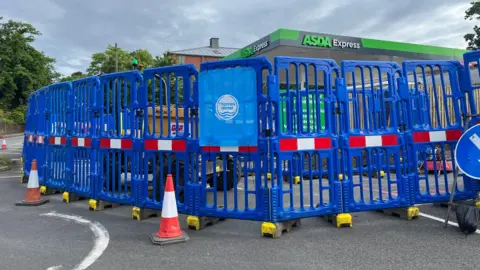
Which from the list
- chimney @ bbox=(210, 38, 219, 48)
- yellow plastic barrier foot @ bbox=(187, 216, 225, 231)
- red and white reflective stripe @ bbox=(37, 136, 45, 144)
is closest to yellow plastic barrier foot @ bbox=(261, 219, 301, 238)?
yellow plastic barrier foot @ bbox=(187, 216, 225, 231)

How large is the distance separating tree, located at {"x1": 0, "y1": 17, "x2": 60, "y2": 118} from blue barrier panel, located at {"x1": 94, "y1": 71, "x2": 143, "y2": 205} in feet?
137

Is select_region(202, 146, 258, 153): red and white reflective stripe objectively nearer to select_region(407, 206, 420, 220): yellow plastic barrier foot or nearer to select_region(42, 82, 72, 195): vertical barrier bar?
select_region(407, 206, 420, 220): yellow plastic barrier foot

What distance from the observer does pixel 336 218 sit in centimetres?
498

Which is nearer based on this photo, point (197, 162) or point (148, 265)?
point (148, 265)

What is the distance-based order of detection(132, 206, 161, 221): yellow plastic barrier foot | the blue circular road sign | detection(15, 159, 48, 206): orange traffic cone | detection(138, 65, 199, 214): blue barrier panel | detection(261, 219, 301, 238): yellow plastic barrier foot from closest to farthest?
1. detection(261, 219, 301, 238): yellow plastic barrier foot
2. the blue circular road sign
3. detection(138, 65, 199, 214): blue barrier panel
4. detection(132, 206, 161, 221): yellow plastic barrier foot
5. detection(15, 159, 48, 206): orange traffic cone

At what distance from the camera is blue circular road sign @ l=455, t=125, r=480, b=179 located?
15.8 feet

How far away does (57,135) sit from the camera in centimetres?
760

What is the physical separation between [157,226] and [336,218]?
9.11 feet

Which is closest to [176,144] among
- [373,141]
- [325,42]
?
[373,141]

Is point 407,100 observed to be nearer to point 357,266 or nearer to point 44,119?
point 357,266

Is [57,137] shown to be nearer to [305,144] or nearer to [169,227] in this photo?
[169,227]

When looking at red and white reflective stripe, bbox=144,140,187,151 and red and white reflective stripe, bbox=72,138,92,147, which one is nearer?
red and white reflective stripe, bbox=144,140,187,151

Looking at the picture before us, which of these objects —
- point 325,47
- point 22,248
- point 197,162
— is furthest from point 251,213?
point 325,47

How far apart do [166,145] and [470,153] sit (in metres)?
4.62
